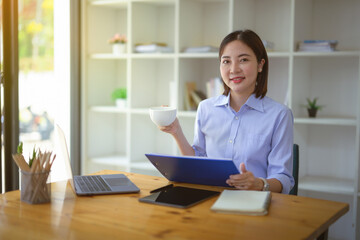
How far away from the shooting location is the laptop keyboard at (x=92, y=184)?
1795 millimetres

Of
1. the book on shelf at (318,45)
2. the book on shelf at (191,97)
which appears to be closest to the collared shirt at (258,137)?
the book on shelf at (318,45)

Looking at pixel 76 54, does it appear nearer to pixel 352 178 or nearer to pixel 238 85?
pixel 238 85

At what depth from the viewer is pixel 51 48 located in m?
3.84

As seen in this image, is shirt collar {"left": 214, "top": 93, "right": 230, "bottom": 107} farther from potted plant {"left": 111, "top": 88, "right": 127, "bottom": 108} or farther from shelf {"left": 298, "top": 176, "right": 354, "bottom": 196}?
potted plant {"left": 111, "top": 88, "right": 127, "bottom": 108}

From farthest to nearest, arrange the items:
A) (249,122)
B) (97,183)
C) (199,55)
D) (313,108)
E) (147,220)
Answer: (199,55) → (313,108) → (249,122) → (97,183) → (147,220)

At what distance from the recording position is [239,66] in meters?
2.18

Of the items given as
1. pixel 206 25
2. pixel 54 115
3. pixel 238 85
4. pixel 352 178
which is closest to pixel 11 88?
pixel 54 115

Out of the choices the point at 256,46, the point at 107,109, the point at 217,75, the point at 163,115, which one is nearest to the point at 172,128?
the point at 163,115

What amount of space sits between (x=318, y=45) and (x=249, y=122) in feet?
3.87

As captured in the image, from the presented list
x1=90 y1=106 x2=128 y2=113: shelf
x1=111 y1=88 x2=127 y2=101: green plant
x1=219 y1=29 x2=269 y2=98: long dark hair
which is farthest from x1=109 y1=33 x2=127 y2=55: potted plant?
x1=219 y1=29 x2=269 y2=98: long dark hair

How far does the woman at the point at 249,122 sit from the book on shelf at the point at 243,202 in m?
0.42

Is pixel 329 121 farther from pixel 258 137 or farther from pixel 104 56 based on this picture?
pixel 104 56

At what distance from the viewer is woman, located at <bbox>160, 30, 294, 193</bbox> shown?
6.98 ft

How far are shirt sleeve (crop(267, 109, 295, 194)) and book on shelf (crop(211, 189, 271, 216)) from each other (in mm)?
434
